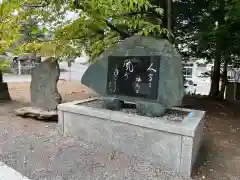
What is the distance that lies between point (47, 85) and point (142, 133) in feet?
9.00

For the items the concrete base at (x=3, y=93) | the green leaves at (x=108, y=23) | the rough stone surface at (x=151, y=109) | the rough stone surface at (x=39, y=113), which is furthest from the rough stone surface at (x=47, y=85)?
the rough stone surface at (x=151, y=109)

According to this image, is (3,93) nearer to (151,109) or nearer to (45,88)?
(45,88)

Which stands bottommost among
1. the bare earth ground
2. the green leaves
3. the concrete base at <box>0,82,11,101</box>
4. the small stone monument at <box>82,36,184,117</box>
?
the bare earth ground

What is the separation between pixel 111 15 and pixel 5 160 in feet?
8.71

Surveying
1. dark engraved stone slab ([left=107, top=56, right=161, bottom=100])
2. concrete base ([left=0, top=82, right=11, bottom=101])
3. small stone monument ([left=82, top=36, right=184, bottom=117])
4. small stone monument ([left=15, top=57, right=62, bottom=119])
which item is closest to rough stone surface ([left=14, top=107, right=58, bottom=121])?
small stone monument ([left=15, top=57, right=62, bottom=119])

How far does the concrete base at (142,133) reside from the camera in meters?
2.75

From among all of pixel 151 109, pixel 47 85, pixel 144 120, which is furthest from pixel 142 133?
pixel 47 85

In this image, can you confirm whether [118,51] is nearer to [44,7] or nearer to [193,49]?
[44,7]

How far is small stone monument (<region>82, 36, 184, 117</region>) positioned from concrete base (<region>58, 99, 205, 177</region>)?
1.05ft

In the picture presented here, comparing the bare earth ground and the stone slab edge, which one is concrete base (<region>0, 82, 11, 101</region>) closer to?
the bare earth ground

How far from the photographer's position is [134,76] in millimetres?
3561

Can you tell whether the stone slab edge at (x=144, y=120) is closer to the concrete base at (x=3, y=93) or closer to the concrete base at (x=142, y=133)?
the concrete base at (x=142, y=133)

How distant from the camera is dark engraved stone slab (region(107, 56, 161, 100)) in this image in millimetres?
3364

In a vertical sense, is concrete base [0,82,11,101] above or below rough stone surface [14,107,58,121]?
above
